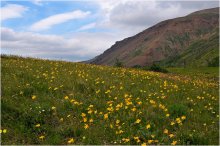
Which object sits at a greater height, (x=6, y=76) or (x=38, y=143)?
(x=6, y=76)

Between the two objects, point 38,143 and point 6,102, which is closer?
point 38,143

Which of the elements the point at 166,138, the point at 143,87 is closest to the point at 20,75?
the point at 143,87

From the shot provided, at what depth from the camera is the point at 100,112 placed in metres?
10.5

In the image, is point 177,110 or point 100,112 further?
point 177,110

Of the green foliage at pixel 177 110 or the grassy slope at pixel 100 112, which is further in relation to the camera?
the green foliage at pixel 177 110

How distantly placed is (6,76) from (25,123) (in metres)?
5.31

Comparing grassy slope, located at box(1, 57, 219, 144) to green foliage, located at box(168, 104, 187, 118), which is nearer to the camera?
grassy slope, located at box(1, 57, 219, 144)

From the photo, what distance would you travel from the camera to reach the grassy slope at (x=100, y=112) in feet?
30.0

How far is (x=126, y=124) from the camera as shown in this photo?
984 cm

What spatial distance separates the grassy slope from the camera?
9148 millimetres

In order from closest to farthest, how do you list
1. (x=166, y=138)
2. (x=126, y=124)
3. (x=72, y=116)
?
1. (x=166, y=138)
2. (x=126, y=124)
3. (x=72, y=116)

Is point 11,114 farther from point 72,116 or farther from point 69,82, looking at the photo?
point 69,82

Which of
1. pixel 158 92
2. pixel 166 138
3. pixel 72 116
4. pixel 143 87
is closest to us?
pixel 166 138

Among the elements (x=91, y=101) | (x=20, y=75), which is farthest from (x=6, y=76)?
(x=91, y=101)
